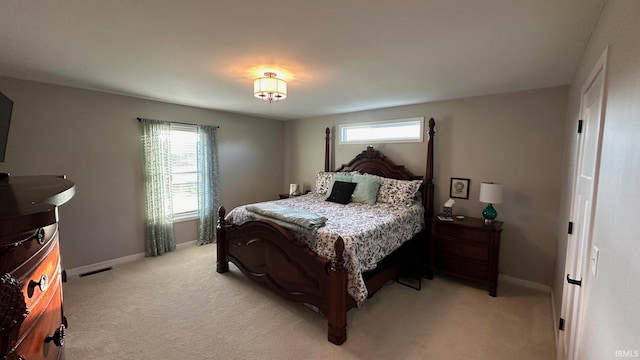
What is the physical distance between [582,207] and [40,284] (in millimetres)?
2746

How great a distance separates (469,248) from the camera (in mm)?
3166

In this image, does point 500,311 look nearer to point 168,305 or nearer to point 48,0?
point 168,305

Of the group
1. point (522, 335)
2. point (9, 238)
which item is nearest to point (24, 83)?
point (9, 238)

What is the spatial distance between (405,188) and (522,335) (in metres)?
1.97

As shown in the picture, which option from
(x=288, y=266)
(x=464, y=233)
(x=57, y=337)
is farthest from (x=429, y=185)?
(x=57, y=337)

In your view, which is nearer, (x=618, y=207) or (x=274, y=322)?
(x=618, y=207)

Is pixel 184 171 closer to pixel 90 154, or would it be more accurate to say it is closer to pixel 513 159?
pixel 90 154

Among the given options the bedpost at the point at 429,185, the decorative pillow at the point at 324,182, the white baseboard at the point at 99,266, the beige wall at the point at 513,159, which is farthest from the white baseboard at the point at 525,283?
the white baseboard at the point at 99,266

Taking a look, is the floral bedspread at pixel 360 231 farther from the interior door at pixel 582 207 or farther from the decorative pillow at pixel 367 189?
the interior door at pixel 582 207

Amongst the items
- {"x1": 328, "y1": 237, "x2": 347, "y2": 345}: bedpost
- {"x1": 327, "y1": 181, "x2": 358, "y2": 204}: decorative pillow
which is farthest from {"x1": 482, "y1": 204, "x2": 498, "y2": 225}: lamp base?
{"x1": 328, "y1": 237, "x2": 347, "y2": 345}: bedpost

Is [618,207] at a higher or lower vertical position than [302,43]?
lower

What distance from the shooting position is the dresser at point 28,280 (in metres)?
0.59

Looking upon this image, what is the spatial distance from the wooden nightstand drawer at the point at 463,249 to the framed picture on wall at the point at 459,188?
71 cm

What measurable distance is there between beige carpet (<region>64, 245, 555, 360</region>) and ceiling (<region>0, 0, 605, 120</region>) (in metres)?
2.33
